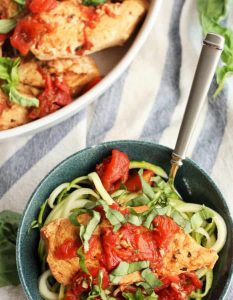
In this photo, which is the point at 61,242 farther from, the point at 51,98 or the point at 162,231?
the point at 51,98

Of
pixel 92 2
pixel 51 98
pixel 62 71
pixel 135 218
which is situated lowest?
pixel 135 218

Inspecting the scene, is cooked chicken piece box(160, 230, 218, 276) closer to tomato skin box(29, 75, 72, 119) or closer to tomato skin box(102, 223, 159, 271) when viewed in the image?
tomato skin box(102, 223, 159, 271)

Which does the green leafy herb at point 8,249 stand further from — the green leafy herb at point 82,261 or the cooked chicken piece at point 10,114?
the green leafy herb at point 82,261

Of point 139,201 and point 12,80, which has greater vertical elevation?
point 12,80

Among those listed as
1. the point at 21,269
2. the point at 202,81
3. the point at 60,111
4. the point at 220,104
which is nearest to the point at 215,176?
the point at 220,104

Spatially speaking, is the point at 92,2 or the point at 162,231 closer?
the point at 162,231

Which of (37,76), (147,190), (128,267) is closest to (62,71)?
(37,76)

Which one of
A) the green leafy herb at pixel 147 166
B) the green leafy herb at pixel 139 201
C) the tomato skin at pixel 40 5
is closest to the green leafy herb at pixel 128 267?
the green leafy herb at pixel 139 201
